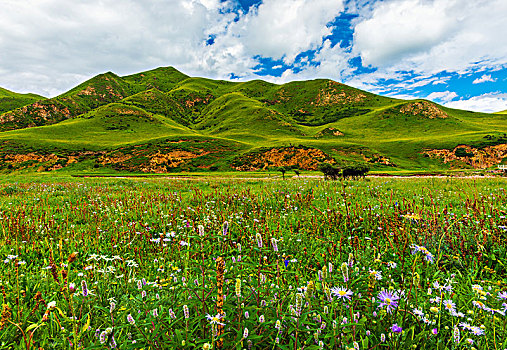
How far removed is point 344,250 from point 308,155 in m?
71.4

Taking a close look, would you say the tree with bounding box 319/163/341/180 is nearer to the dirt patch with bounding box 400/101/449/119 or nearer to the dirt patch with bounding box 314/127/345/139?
the dirt patch with bounding box 314/127/345/139

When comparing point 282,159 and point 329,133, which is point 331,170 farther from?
point 329,133

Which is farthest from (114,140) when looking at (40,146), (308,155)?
(308,155)

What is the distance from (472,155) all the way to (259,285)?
10362cm

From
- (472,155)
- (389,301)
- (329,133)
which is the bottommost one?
(389,301)

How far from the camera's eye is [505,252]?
397cm

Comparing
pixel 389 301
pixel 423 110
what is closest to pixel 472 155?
pixel 423 110

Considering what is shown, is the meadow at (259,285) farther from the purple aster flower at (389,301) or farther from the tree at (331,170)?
the tree at (331,170)

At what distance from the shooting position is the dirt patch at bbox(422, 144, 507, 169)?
239 ft

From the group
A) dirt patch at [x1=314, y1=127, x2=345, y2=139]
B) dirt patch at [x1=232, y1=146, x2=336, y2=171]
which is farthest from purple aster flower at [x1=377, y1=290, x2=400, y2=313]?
dirt patch at [x1=314, y1=127, x2=345, y2=139]

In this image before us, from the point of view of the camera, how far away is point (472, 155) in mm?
75875

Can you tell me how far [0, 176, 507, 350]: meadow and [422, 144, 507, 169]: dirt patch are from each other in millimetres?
89895

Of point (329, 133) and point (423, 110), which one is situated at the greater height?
point (423, 110)

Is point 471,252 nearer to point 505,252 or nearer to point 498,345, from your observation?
point 505,252
